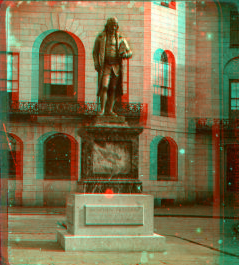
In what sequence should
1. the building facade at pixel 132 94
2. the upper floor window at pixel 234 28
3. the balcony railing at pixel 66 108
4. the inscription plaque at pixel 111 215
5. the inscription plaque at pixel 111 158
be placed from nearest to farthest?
1. the inscription plaque at pixel 111 215
2. the inscription plaque at pixel 111 158
3. the balcony railing at pixel 66 108
4. the building facade at pixel 132 94
5. the upper floor window at pixel 234 28

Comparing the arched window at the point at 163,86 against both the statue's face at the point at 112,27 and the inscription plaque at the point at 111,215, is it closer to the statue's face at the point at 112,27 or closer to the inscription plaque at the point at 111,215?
the statue's face at the point at 112,27

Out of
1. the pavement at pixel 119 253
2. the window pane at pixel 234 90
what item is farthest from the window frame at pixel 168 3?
the pavement at pixel 119 253

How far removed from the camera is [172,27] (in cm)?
1516

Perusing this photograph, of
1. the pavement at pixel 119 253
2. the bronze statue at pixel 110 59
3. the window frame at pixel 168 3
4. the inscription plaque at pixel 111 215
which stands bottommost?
the pavement at pixel 119 253

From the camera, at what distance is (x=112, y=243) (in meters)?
5.55

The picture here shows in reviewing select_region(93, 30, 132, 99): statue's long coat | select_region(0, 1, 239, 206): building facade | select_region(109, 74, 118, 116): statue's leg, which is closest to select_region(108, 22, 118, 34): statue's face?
select_region(93, 30, 132, 99): statue's long coat

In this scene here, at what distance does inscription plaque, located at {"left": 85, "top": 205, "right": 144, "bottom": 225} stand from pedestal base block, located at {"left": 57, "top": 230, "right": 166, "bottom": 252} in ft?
0.68

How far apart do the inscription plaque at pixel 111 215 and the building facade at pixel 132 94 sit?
7.50m

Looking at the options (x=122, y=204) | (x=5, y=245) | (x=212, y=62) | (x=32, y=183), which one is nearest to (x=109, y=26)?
(x=122, y=204)

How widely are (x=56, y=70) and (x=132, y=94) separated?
2.84 m

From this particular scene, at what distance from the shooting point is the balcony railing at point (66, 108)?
44.4 feet

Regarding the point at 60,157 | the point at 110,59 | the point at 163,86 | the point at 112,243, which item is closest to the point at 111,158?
the point at 112,243

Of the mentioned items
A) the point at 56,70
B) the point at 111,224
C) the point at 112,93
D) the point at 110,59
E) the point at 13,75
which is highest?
the point at 56,70

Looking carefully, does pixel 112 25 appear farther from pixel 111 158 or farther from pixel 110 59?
pixel 111 158
